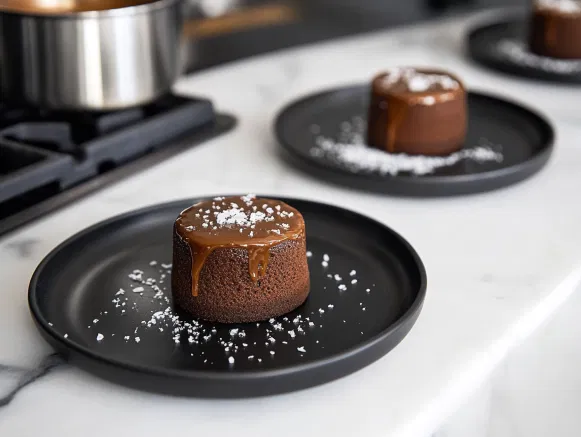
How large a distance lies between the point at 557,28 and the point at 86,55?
968 millimetres

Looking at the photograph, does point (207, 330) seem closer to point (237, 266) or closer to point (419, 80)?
point (237, 266)

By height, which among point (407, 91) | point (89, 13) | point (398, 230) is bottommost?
point (398, 230)

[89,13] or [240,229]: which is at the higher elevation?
[89,13]

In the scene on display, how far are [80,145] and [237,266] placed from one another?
43 centimetres

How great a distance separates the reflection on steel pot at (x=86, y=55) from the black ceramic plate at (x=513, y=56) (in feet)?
2.51

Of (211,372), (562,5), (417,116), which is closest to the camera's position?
(211,372)

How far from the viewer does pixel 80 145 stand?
1.09 meters

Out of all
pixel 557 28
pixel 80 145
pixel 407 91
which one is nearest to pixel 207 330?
pixel 80 145

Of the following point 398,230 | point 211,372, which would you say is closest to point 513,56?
point 398,230

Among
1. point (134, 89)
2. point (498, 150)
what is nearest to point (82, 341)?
point (134, 89)

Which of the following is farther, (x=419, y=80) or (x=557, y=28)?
(x=557, y=28)

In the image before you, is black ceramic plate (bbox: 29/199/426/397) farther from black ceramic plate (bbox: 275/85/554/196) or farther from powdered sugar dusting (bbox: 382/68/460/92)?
powdered sugar dusting (bbox: 382/68/460/92)

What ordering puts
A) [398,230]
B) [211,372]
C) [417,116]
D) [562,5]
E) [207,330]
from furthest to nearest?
1. [562,5]
2. [417,116]
3. [398,230]
4. [207,330]
5. [211,372]

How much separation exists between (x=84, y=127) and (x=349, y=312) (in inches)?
22.1
